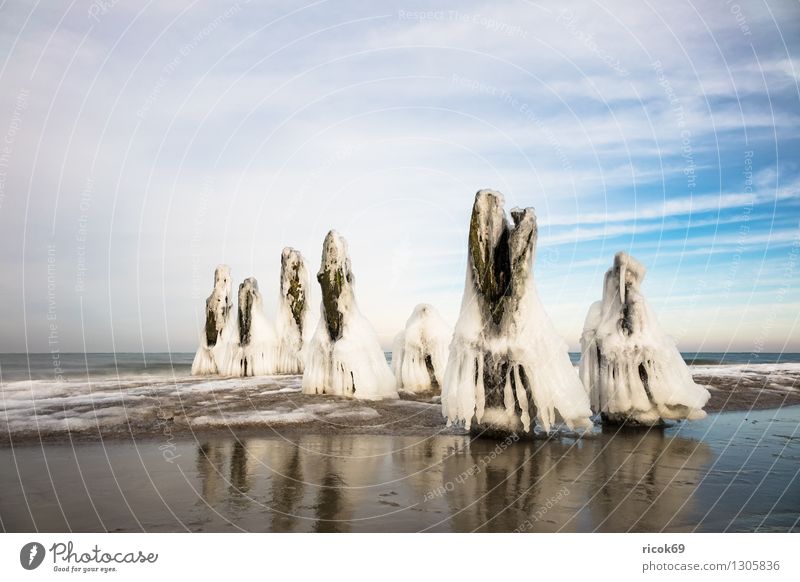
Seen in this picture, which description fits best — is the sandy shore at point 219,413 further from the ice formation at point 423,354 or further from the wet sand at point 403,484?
the ice formation at point 423,354

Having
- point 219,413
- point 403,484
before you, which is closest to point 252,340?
point 219,413

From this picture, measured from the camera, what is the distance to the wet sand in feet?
22.2

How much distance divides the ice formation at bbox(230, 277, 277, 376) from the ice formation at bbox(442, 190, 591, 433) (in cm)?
1941

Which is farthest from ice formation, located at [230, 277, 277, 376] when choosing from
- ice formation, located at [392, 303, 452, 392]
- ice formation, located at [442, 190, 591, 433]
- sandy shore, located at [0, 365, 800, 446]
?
ice formation, located at [442, 190, 591, 433]

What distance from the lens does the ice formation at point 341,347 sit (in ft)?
62.4

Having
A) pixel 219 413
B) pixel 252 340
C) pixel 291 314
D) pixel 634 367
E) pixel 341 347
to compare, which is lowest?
pixel 219 413

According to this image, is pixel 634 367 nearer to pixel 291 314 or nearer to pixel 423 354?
pixel 423 354

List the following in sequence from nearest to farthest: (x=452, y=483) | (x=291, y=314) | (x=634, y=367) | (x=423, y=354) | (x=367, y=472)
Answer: (x=452, y=483) < (x=367, y=472) < (x=634, y=367) < (x=423, y=354) < (x=291, y=314)

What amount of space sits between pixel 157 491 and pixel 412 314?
53.1 ft

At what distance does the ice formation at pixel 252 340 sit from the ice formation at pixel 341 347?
1112 centimetres

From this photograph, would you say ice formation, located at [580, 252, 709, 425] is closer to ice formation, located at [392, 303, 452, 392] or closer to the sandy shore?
the sandy shore

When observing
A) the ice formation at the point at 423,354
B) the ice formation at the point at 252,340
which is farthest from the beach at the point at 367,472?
the ice formation at the point at 252,340

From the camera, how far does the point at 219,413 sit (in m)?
15.3

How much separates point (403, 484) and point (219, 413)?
833 cm
